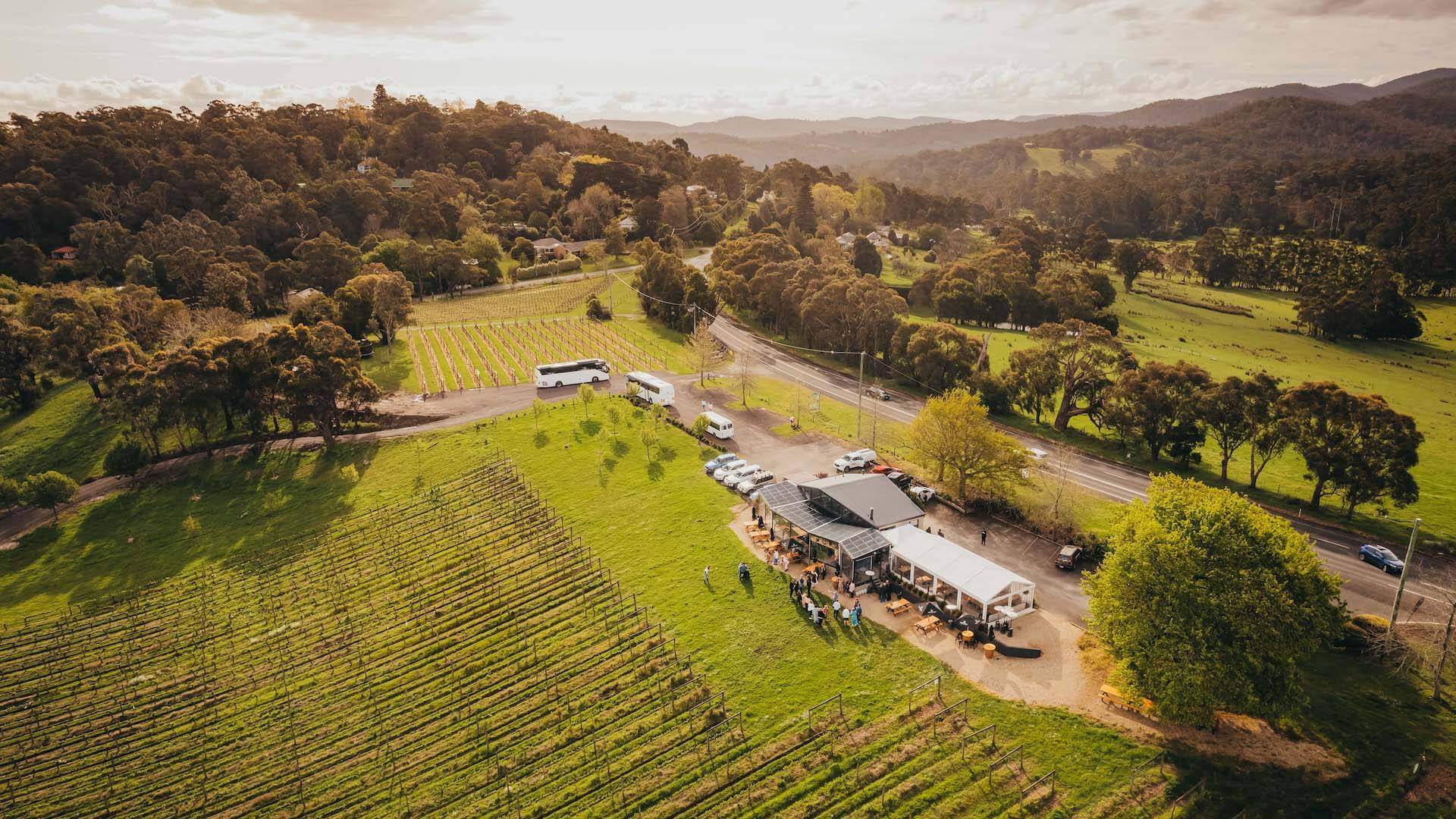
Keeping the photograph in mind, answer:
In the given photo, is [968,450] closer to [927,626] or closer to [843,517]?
[843,517]

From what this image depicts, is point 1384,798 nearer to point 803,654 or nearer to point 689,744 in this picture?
point 803,654

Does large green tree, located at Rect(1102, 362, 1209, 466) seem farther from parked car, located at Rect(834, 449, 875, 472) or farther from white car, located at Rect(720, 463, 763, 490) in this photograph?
white car, located at Rect(720, 463, 763, 490)

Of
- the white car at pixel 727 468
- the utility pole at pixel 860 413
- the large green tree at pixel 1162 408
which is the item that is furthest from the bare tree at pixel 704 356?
the large green tree at pixel 1162 408

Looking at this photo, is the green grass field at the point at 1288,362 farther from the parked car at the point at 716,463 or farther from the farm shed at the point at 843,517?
the parked car at the point at 716,463

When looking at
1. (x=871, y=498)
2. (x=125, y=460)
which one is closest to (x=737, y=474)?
(x=871, y=498)

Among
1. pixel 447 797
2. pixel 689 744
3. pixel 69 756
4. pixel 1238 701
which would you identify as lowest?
pixel 69 756

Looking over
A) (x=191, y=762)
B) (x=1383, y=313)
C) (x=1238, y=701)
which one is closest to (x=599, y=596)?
(x=191, y=762)
